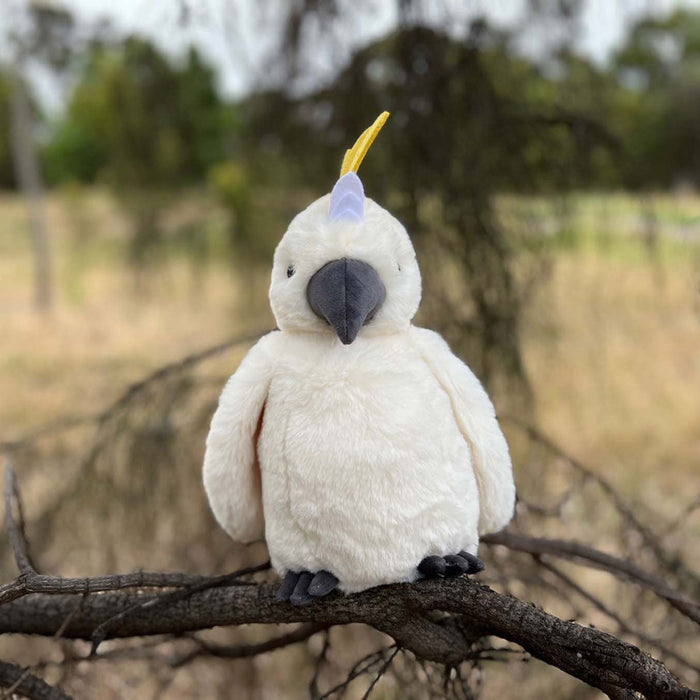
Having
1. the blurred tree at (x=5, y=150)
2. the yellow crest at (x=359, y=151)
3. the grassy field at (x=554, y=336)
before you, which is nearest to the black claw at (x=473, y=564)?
the yellow crest at (x=359, y=151)

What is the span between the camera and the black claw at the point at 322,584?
61 centimetres

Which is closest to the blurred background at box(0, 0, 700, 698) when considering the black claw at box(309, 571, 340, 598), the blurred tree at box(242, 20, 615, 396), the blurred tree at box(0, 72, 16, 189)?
the blurred tree at box(242, 20, 615, 396)

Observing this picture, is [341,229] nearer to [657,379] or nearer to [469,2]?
[469,2]

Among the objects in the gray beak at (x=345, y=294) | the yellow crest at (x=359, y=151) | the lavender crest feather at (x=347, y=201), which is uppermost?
the yellow crest at (x=359, y=151)

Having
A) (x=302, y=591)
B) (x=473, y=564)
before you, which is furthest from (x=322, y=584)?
(x=473, y=564)

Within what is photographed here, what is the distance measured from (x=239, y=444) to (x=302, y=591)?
0.15 metres

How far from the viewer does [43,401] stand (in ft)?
12.4

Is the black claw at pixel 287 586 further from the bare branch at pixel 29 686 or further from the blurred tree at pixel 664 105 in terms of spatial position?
the blurred tree at pixel 664 105

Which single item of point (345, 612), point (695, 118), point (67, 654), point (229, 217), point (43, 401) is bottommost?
point (43, 401)

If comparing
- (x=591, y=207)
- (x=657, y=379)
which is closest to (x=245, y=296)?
(x=591, y=207)

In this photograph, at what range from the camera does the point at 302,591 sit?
2.03ft

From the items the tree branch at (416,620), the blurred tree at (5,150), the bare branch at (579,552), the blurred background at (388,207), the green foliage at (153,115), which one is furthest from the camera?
the blurred tree at (5,150)

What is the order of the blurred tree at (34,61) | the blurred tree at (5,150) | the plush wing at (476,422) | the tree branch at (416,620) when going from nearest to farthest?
1. the tree branch at (416,620)
2. the plush wing at (476,422)
3. the blurred tree at (34,61)
4. the blurred tree at (5,150)

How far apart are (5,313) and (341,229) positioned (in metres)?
5.71
